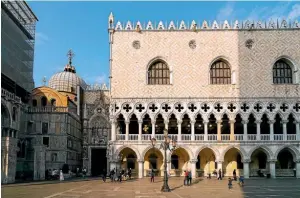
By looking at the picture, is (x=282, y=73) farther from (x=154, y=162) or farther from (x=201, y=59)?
(x=154, y=162)

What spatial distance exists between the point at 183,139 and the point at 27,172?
14.8m

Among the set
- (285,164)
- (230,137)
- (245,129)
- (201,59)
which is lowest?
(285,164)

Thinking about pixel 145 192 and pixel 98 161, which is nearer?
pixel 145 192

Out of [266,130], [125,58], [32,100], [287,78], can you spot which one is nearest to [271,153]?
[266,130]

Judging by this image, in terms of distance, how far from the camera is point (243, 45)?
1336 inches

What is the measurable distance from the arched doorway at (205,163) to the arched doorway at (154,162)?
3.49 meters

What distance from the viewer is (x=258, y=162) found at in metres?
34.7

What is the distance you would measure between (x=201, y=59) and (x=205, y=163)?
9.69 m

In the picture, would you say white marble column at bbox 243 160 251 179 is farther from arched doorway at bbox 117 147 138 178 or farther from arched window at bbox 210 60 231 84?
arched doorway at bbox 117 147 138 178

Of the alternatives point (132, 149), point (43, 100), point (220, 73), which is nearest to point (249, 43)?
point (220, 73)

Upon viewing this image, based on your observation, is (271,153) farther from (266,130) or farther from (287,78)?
(287,78)

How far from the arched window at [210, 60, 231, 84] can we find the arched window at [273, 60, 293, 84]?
4.22 metres

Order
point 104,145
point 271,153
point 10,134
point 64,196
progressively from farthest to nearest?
point 104,145 → point 271,153 → point 10,134 → point 64,196

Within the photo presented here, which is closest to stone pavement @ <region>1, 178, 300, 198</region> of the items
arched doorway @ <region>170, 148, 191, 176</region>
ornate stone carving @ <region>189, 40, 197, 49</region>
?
arched doorway @ <region>170, 148, 191, 176</region>
